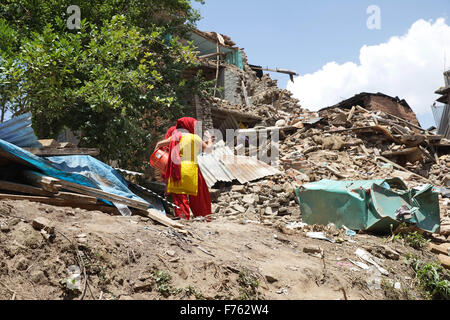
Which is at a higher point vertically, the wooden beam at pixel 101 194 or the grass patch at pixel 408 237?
the wooden beam at pixel 101 194

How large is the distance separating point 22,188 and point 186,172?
2054mm

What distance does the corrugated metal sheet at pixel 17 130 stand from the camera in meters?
4.00

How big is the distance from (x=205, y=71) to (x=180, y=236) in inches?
607

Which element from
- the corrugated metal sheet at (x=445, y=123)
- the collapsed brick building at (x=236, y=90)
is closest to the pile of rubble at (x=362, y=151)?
the collapsed brick building at (x=236, y=90)

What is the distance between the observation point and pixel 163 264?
8.77 feet

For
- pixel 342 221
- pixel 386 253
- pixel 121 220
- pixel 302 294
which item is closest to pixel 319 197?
pixel 342 221

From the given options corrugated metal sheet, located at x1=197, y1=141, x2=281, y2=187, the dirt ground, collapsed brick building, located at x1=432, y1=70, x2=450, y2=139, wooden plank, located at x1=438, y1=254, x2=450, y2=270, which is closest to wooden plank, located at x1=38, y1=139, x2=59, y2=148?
the dirt ground

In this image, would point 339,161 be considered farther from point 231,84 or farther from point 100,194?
point 100,194

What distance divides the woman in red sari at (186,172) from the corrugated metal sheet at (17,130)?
1.72 metres

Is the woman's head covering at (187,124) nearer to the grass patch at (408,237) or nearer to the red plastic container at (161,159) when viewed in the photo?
the red plastic container at (161,159)

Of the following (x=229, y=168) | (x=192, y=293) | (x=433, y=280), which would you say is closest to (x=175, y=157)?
(x=192, y=293)

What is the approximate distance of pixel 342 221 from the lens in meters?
5.33
